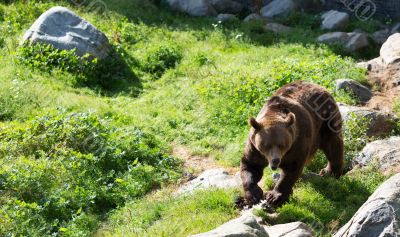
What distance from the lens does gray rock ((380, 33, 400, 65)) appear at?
39.9ft

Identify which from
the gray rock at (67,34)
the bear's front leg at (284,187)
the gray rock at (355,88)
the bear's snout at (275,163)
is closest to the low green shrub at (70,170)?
the bear's front leg at (284,187)

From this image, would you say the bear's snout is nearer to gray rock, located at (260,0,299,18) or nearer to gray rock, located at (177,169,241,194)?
gray rock, located at (177,169,241,194)

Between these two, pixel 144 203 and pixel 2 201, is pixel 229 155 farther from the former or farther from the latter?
pixel 2 201

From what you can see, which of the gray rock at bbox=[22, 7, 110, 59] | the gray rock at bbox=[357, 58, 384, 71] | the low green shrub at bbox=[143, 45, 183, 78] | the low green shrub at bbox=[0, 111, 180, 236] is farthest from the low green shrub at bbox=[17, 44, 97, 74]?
the gray rock at bbox=[357, 58, 384, 71]

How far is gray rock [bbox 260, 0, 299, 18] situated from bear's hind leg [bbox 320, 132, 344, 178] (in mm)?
8051

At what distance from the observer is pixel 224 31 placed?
596 inches

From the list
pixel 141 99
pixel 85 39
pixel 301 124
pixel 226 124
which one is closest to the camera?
pixel 301 124

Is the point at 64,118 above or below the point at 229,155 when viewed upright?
above

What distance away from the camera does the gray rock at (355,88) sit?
1091 centimetres

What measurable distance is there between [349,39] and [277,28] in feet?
5.67

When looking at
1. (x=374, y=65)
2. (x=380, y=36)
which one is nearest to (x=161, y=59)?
(x=374, y=65)

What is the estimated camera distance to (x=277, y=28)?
50.4ft

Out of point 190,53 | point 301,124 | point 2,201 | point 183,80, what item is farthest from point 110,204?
point 190,53

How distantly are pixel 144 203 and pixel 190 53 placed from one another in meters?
5.90
